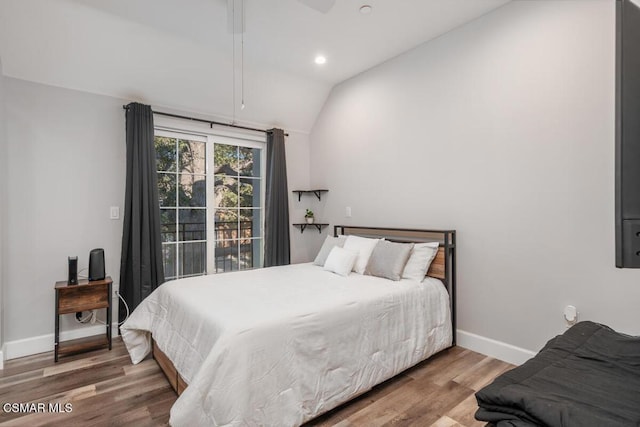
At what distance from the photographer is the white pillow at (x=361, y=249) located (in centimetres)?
301

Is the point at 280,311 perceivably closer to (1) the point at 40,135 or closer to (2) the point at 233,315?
(2) the point at 233,315

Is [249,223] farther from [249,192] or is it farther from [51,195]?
[51,195]

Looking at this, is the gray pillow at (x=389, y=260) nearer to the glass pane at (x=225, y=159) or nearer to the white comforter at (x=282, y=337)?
Result: the white comforter at (x=282, y=337)

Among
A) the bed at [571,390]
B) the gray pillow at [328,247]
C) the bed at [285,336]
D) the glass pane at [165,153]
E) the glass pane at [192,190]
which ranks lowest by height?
the bed at [285,336]

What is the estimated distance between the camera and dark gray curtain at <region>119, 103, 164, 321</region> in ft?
10.3

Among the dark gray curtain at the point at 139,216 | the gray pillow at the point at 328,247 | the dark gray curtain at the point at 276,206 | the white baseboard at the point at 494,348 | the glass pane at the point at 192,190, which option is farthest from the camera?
the dark gray curtain at the point at 276,206

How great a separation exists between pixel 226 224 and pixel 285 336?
8.24 feet

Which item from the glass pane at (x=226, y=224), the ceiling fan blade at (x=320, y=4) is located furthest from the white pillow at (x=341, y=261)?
the ceiling fan blade at (x=320, y=4)

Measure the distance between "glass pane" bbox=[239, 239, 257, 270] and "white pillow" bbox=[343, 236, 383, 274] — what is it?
154 cm

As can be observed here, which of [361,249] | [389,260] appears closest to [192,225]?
[361,249]

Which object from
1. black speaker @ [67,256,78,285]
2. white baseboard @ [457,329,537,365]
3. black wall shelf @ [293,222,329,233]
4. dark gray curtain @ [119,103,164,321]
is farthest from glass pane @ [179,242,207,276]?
white baseboard @ [457,329,537,365]

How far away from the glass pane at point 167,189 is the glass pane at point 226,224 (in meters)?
0.54

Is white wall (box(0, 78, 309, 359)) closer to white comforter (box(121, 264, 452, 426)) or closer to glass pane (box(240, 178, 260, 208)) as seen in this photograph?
white comforter (box(121, 264, 452, 426))

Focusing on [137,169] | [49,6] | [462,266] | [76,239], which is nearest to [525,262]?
[462,266]
